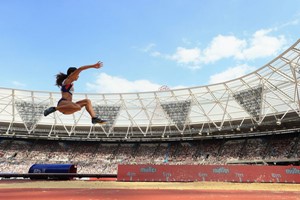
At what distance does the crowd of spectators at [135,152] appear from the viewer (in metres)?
45.6

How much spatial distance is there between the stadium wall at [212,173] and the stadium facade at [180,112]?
10.7 metres

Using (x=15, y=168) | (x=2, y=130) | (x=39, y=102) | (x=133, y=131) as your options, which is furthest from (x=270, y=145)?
(x=2, y=130)

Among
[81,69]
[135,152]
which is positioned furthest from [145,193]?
[135,152]

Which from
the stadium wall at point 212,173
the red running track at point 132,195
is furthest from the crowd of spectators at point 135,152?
the red running track at point 132,195

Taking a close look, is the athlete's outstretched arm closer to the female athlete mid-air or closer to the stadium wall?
the female athlete mid-air

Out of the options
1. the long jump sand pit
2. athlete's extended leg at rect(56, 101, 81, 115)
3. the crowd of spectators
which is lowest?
the crowd of spectators

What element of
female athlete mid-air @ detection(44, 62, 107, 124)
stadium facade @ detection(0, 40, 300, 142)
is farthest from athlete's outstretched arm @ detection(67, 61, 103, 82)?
stadium facade @ detection(0, 40, 300, 142)

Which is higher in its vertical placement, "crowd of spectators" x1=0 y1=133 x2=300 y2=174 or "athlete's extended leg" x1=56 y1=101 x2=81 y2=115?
"athlete's extended leg" x1=56 y1=101 x2=81 y2=115

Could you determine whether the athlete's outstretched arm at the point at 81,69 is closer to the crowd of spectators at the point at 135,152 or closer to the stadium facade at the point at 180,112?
the stadium facade at the point at 180,112

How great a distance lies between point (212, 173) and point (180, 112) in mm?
18264

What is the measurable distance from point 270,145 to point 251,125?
5.21m

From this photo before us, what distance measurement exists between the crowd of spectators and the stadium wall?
14.3 metres

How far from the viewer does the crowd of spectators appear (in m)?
45.6

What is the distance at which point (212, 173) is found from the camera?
2972cm
